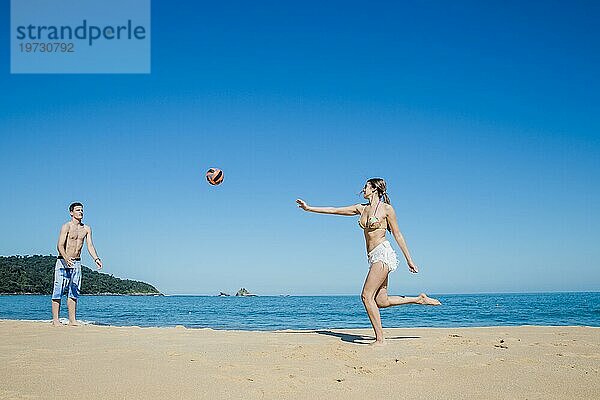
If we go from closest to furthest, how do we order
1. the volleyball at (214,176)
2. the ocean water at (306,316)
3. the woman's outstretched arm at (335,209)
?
the woman's outstretched arm at (335,209) → the volleyball at (214,176) → the ocean water at (306,316)

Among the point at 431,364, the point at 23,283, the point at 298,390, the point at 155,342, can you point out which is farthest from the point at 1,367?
the point at 23,283

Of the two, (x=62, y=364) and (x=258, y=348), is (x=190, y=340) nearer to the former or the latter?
(x=258, y=348)

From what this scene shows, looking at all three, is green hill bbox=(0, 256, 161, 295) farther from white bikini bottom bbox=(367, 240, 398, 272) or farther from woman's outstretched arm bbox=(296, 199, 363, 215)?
white bikini bottom bbox=(367, 240, 398, 272)

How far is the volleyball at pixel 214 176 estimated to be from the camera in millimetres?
8961

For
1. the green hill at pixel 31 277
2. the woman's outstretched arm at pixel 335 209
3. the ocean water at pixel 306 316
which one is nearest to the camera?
the woman's outstretched arm at pixel 335 209

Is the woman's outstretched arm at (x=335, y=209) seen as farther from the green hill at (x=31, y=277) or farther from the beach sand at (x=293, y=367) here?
the green hill at (x=31, y=277)

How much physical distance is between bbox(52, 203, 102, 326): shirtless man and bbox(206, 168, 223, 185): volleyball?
95.9 inches

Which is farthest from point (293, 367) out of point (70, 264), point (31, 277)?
point (31, 277)

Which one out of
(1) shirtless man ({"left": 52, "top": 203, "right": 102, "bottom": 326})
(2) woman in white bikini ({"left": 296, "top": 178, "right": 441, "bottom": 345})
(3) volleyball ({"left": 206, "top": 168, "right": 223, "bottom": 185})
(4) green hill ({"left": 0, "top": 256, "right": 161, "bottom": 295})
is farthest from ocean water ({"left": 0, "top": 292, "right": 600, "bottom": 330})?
(4) green hill ({"left": 0, "top": 256, "right": 161, "bottom": 295})

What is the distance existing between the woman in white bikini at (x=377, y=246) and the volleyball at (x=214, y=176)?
111 inches

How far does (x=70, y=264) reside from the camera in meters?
8.89

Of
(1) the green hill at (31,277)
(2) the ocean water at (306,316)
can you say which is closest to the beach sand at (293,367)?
(2) the ocean water at (306,316)

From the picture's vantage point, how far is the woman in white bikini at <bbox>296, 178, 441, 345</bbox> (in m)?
6.20

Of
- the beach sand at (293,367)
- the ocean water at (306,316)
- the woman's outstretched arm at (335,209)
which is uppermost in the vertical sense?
the woman's outstretched arm at (335,209)
